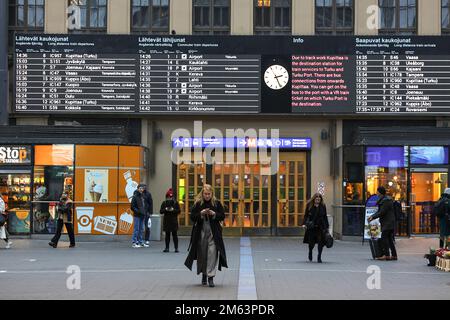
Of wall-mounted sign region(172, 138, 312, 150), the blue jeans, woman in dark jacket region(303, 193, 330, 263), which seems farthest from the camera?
wall-mounted sign region(172, 138, 312, 150)

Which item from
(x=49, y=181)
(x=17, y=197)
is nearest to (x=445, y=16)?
(x=49, y=181)

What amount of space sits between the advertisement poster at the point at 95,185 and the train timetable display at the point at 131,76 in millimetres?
2484

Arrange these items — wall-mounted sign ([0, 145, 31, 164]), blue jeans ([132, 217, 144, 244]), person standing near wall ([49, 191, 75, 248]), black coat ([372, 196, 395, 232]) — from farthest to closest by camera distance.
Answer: wall-mounted sign ([0, 145, 31, 164])
blue jeans ([132, 217, 144, 244])
person standing near wall ([49, 191, 75, 248])
black coat ([372, 196, 395, 232])

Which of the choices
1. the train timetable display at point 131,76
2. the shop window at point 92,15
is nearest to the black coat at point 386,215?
the train timetable display at point 131,76

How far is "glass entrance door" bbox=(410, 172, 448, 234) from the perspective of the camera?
85.7 ft

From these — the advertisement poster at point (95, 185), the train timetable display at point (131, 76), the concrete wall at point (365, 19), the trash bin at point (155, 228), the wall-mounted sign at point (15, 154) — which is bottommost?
the trash bin at point (155, 228)

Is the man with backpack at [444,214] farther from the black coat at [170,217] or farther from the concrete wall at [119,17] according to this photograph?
the concrete wall at [119,17]

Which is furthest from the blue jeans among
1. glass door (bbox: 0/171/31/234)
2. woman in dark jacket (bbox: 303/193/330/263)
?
woman in dark jacket (bbox: 303/193/330/263)

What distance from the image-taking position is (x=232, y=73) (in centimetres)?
2578

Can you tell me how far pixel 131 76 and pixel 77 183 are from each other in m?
4.01

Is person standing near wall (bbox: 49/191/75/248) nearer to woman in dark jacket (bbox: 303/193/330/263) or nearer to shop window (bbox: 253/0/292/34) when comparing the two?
woman in dark jacket (bbox: 303/193/330/263)

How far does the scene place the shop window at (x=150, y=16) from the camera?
27156 millimetres

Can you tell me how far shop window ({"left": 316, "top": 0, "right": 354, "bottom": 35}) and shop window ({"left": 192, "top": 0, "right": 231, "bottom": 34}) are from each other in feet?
10.4
